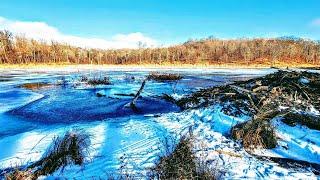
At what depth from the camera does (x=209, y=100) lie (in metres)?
10.7

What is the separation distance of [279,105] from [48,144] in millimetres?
5796

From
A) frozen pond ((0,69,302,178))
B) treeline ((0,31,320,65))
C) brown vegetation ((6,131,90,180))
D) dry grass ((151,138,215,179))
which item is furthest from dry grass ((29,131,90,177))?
treeline ((0,31,320,65))

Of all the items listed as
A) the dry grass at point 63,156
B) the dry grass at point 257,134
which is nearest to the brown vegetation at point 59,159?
the dry grass at point 63,156

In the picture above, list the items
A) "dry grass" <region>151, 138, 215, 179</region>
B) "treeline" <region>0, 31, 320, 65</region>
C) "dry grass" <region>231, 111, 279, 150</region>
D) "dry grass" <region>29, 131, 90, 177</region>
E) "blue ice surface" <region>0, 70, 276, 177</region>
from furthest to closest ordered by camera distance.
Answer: "treeline" <region>0, 31, 320, 65</region>
"dry grass" <region>231, 111, 279, 150</region>
"blue ice surface" <region>0, 70, 276, 177</region>
"dry grass" <region>29, 131, 90, 177</region>
"dry grass" <region>151, 138, 215, 179</region>

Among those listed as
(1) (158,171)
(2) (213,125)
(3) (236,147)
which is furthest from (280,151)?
(1) (158,171)

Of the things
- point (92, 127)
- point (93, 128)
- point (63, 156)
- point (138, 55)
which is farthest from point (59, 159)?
point (138, 55)

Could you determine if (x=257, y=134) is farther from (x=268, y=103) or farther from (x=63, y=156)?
(x=63, y=156)

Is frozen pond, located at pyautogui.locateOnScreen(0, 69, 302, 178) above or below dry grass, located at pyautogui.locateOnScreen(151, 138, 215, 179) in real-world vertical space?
below

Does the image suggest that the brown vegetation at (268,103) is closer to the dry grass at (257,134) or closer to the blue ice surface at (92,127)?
the dry grass at (257,134)

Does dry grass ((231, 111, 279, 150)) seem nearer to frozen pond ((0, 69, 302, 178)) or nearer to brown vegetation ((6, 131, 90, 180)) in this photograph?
frozen pond ((0, 69, 302, 178))

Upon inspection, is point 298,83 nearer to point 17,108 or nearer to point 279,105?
point 279,105

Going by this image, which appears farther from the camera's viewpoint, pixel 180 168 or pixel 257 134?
pixel 257 134

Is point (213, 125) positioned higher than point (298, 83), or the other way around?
point (298, 83)

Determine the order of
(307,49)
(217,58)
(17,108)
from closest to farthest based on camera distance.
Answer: (17,108)
(217,58)
(307,49)
